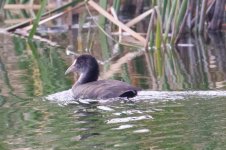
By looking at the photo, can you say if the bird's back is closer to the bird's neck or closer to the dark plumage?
the dark plumage

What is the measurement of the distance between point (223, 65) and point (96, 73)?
2.39m

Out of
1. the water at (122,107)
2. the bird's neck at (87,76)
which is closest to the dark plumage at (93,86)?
the bird's neck at (87,76)

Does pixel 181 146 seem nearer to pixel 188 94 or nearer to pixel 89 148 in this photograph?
pixel 89 148

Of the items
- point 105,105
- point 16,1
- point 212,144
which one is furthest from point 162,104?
point 16,1

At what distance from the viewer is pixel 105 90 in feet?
29.1

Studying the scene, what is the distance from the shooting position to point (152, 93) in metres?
8.98

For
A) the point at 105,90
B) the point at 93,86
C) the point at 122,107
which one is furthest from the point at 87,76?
the point at 122,107

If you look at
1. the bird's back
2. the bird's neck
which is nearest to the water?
the bird's back

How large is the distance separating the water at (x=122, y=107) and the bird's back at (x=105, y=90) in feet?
0.32

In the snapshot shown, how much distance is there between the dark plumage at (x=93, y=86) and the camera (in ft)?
28.8

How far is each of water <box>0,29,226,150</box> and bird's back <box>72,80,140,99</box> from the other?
0.10 meters

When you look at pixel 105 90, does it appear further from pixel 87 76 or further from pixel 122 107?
pixel 87 76

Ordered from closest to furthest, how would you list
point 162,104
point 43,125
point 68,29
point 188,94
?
point 43,125 → point 162,104 → point 188,94 → point 68,29

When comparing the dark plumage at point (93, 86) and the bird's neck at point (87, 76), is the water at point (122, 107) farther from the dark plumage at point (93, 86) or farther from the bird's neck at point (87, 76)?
the bird's neck at point (87, 76)
